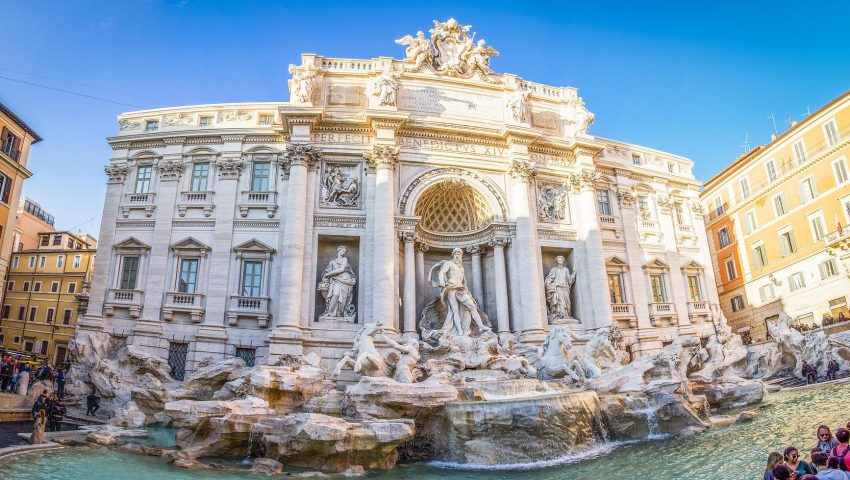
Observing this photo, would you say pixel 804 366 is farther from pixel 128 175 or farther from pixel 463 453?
pixel 128 175

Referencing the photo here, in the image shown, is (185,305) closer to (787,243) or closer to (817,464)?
(817,464)

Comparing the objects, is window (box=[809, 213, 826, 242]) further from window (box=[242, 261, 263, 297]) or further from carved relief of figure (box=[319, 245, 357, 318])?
window (box=[242, 261, 263, 297])

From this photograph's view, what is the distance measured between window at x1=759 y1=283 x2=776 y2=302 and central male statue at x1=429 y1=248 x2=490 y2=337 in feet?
62.9

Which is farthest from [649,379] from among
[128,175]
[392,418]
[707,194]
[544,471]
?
[707,194]

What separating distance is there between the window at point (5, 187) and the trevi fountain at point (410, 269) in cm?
457

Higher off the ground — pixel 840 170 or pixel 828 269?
pixel 840 170

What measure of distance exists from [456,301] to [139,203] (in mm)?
13355

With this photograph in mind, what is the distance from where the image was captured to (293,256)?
17.9m

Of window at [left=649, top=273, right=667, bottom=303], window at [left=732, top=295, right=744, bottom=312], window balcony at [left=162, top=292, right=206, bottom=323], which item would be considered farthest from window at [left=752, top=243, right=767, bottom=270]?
window balcony at [left=162, top=292, right=206, bottom=323]

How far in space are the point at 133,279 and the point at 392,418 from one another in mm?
13633

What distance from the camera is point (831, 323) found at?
71.9ft

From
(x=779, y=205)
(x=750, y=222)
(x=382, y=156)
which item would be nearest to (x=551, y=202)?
(x=382, y=156)

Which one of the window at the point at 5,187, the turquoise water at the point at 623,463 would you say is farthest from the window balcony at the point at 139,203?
the turquoise water at the point at 623,463

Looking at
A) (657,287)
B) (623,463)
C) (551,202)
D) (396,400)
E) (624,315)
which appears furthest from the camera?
(657,287)
